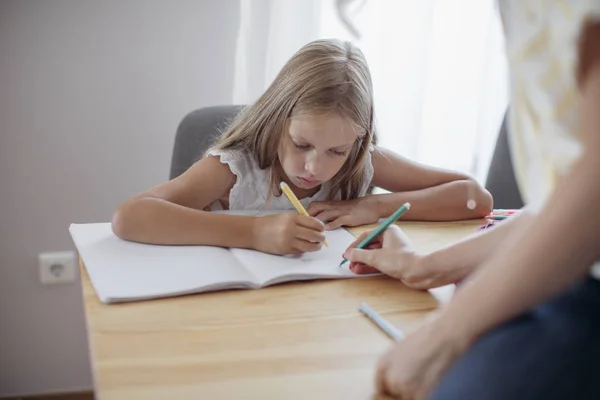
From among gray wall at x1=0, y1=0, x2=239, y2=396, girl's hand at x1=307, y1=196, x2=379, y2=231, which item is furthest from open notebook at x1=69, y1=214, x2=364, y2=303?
gray wall at x1=0, y1=0, x2=239, y2=396

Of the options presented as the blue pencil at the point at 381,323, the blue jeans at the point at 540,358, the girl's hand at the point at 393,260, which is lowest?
the blue pencil at the point at 381,323

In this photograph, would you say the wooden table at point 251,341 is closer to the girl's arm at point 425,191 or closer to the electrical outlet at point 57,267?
the girl's arm at point 425,191

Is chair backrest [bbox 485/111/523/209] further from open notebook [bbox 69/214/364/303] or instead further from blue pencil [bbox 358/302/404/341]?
blue pencil [bbox 358/302/404/341]

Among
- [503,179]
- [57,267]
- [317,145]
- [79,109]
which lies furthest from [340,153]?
[57,267]

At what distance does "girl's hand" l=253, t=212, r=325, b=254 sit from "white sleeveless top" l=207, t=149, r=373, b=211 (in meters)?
0.25

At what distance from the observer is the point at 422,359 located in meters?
0.64

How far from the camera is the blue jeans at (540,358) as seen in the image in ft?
1.83

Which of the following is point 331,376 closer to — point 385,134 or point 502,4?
point 502,4

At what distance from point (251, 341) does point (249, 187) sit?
2.09ft

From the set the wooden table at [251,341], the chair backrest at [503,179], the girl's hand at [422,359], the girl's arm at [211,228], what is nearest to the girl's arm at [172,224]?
the girl's arm at [211,228]

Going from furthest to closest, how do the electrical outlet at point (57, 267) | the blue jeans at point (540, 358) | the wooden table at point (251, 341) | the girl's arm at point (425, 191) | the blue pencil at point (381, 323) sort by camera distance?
1. the electrical outlet at point (57, 267)
2. the girl's arm at point (425, 191)
3. the blue pencil at point (381, 323)
4. the wooden table at point (251, 341)
5. the blue jeans at point (540, 358)

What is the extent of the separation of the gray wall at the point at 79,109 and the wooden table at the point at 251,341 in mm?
974

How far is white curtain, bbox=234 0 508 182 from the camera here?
192cm

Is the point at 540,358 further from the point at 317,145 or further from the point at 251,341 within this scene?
the point at 317,145
